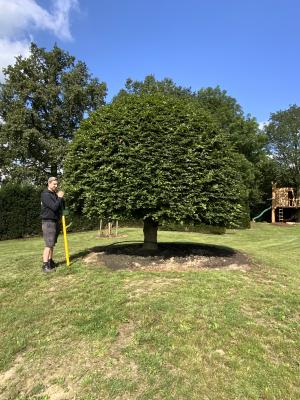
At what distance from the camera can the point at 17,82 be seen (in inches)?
1315

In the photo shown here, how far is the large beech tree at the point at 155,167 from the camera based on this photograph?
6.95 m

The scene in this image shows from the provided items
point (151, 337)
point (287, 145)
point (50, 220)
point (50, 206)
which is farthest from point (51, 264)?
point (287, 145)

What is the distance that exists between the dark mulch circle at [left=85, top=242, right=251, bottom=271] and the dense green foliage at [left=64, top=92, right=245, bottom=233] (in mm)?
697

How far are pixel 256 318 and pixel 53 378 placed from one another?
8.06 feet

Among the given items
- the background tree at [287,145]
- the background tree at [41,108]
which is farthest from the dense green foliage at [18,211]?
the background tree at [287,145]

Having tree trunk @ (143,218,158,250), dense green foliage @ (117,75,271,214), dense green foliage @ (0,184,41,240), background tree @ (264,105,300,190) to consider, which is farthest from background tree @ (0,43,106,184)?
tree trunk @ (143,218,158,250)

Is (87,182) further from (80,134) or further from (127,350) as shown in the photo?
(127,350)

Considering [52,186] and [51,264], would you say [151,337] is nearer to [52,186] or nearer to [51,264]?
[51,264]

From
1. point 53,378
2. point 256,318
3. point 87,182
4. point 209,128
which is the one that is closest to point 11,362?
point 53,378

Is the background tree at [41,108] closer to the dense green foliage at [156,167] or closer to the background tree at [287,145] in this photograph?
the background tree at [287,145]

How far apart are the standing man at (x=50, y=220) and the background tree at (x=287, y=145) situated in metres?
38.0

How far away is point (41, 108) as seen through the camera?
34.5 meters

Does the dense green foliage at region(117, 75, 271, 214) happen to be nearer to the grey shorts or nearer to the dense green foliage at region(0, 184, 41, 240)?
the dense green foliage at region(0, 184, 41, 240)

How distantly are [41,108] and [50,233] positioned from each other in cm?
2914
